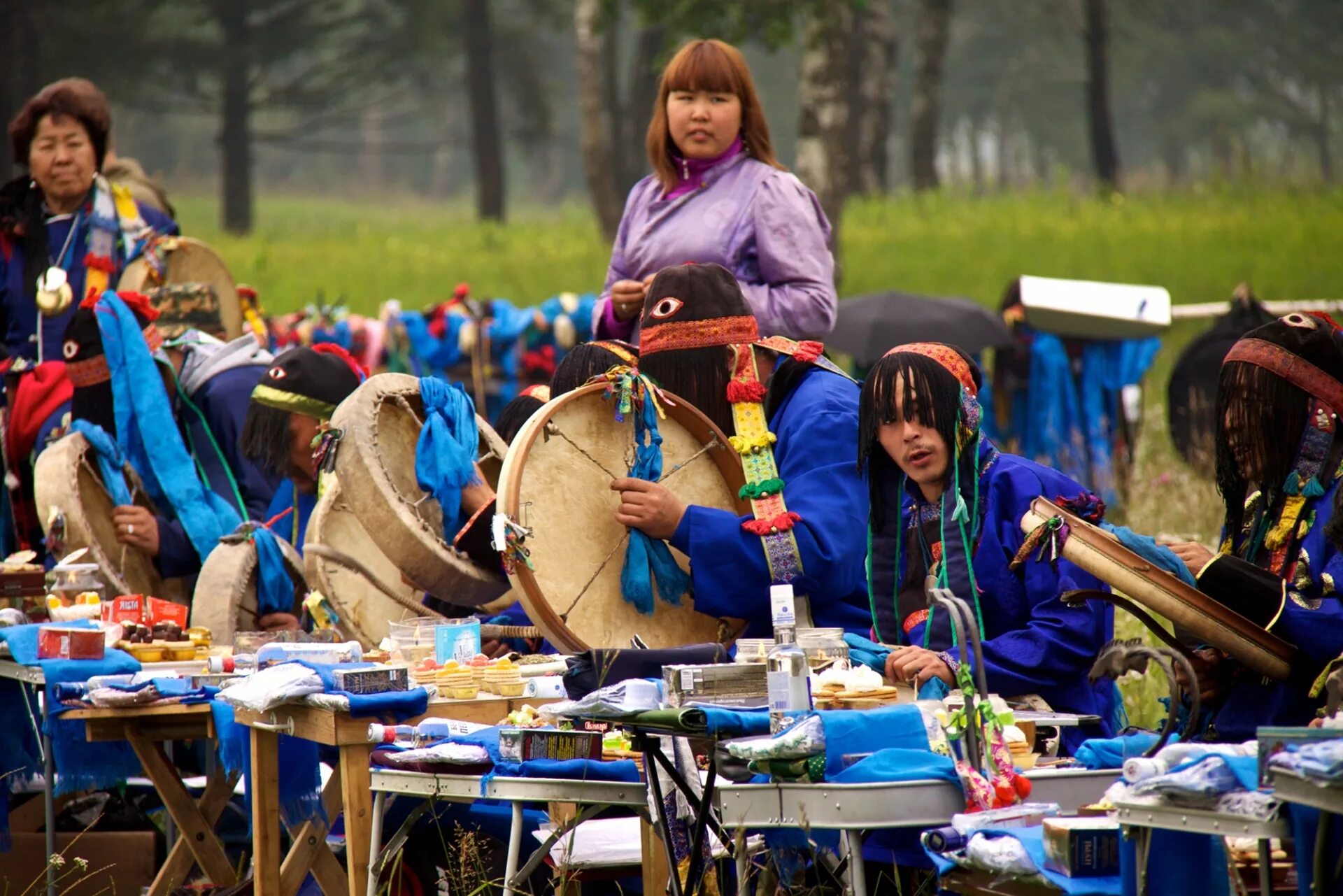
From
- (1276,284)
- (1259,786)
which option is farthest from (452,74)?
(1259,786)

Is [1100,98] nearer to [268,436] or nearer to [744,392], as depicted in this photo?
[268,436]

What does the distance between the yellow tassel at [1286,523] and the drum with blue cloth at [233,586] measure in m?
3.20

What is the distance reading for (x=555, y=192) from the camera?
1796 inches

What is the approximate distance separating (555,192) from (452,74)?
6.72 meters

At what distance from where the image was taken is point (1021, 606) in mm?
4195

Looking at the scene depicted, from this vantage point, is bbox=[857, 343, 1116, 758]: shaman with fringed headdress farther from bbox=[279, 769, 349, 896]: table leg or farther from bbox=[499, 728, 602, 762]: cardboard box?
bbox=[279, 769, 349, 896]: table leg

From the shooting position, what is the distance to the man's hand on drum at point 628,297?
542 cm

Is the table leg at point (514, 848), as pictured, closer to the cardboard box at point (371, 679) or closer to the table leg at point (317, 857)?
the cardboard box at point (371, 679)

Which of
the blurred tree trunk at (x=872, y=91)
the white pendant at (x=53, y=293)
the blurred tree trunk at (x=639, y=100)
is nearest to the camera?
the white pendant at (x=53, y=293)

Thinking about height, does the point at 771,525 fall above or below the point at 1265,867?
above

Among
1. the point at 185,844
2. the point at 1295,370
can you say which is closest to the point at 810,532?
the point at 1295,370

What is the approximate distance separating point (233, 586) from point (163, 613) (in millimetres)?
334

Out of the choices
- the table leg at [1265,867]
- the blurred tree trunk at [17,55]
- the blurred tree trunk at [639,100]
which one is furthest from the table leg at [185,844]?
the blurred tree trunk at [639,100]

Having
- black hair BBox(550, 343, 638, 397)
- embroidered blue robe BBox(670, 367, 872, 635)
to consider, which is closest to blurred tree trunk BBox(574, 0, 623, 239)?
black hair BBox(550, 343, 638, 397)
